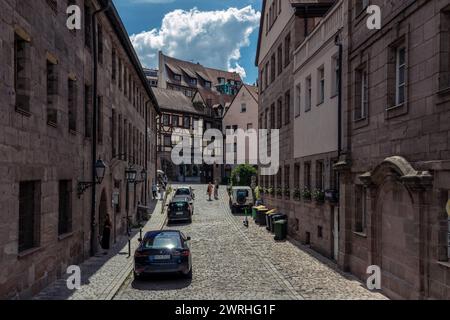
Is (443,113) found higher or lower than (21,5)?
lower

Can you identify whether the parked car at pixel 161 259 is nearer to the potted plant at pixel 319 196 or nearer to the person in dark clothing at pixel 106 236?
the person in dark clothing at pixel 106 236

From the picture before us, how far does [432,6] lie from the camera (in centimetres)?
1023

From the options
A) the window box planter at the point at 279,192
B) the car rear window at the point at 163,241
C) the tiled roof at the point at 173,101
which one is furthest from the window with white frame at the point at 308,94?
the tiled roof at the point at 173,101

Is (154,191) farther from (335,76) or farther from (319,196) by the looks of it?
(335,76)

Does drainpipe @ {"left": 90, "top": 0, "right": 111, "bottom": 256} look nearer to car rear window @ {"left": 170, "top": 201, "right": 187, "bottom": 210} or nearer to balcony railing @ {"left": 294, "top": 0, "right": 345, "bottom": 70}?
balcony railing @ {"left": 294, "top": 0, "right": 345, "bottom": 70}

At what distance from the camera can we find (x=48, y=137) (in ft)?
43.3

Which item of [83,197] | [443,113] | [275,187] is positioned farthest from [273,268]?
[275,187]

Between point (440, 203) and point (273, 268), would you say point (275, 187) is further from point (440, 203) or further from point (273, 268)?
point (440, 203)

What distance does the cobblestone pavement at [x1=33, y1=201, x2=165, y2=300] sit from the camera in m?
12.3

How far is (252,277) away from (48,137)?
7.02 m

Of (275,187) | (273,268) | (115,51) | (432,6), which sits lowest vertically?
(273,268)

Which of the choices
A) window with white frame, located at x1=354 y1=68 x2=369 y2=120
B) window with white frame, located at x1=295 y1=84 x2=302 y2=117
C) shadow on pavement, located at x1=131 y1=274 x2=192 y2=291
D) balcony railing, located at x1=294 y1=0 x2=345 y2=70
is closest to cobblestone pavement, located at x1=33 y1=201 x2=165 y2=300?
shadow on pavement, located at x1=131 y1=274 x2=192 y2=291

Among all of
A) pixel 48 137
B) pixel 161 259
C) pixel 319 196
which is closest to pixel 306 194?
pixel 319 196
